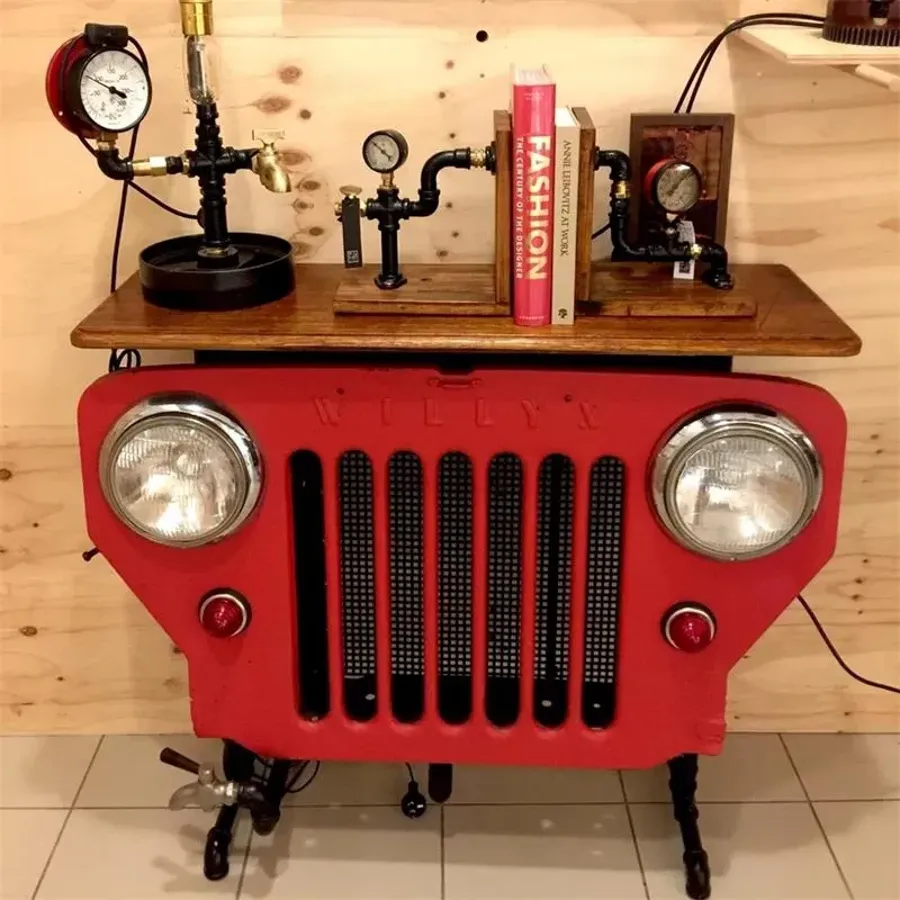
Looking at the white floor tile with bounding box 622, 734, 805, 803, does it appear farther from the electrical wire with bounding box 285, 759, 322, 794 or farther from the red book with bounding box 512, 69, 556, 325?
the red book with bounding box 512, 69, 556, 325

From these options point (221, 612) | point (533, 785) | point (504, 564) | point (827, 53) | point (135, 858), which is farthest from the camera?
point (533, 785)

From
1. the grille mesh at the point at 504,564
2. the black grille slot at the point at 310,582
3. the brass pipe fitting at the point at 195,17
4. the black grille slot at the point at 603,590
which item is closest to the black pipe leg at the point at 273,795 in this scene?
the black grille slot at the point at 310,582

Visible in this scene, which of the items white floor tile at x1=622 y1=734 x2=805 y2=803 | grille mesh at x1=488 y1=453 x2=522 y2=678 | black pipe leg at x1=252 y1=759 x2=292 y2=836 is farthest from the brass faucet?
white floor tile at x1=622 y1=734 x2=805 y2=803

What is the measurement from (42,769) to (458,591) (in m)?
0.80

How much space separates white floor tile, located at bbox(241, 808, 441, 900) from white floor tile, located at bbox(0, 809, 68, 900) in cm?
31

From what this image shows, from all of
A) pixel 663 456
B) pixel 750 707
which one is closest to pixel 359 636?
pixel 663 456

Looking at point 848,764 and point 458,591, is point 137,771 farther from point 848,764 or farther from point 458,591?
point 848,764

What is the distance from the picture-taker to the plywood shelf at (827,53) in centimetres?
131

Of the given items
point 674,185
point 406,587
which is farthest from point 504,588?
point 674,185

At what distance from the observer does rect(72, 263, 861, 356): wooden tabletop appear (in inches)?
54.6

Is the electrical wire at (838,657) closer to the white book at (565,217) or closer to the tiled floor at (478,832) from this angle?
the tiled floor at (478,832)

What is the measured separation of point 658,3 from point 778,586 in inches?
30.8

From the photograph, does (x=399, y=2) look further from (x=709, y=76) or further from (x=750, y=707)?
(x=750, y=707)

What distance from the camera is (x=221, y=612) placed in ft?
5.10
